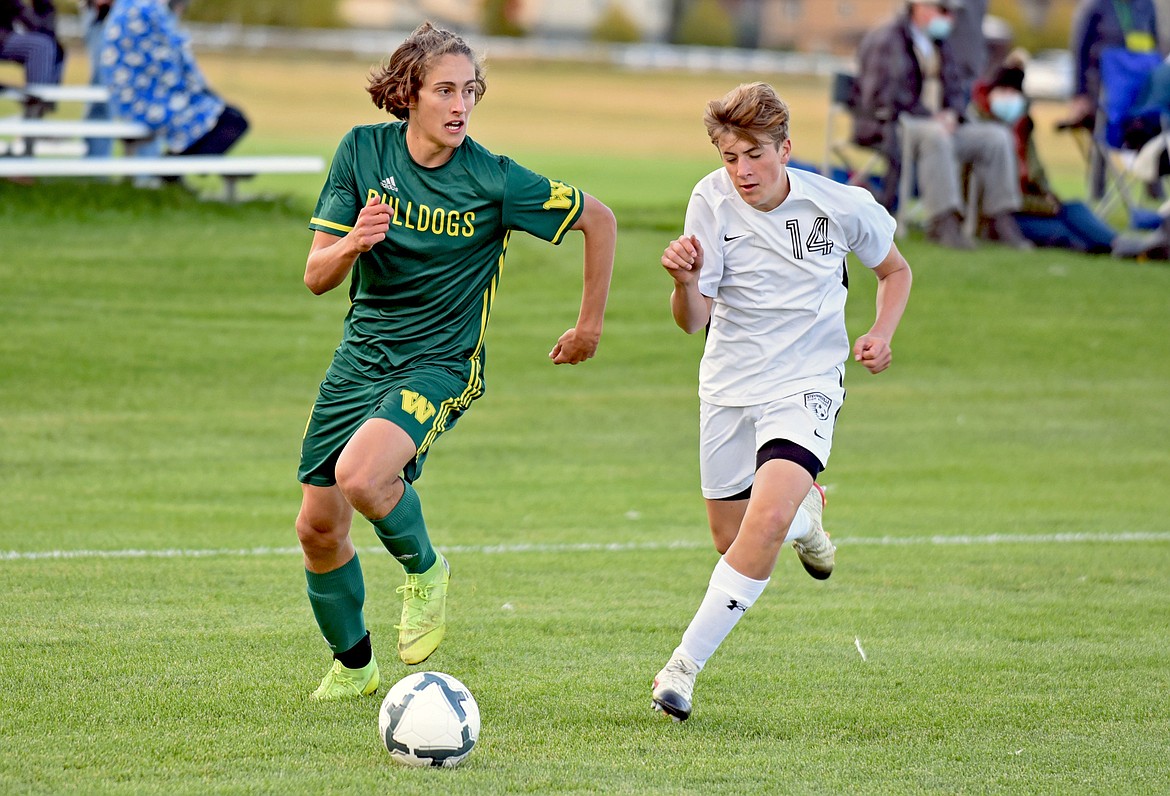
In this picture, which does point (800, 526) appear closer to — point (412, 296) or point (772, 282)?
point (772, 282)

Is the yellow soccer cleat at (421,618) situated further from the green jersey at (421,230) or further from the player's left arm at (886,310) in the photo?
the player's left arm at (886,310)

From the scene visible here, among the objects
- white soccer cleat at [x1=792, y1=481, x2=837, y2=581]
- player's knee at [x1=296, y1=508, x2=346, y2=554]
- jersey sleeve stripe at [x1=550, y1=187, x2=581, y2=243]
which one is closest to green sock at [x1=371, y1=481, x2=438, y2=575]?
player's knee at [x1=296, y1=508, x2=346, y2=554]

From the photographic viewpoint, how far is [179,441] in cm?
945

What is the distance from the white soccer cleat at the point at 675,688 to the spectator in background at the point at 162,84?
10534mm

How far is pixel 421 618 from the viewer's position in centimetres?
460

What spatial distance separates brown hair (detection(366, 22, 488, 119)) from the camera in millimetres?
4535

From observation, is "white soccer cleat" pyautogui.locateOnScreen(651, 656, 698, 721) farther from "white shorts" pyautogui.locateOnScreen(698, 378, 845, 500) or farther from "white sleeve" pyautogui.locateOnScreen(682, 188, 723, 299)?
"white sleeve" pyautogui.locateOnScreen(682, 188, 723, 299)

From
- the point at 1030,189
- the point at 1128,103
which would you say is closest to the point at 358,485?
the point at 1030,189

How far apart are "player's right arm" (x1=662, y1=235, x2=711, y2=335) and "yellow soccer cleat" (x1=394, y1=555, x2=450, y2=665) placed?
1.12 m

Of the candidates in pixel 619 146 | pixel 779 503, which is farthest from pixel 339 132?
pixel 779 503

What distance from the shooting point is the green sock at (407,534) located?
4445mm

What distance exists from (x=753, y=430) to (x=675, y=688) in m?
0.97

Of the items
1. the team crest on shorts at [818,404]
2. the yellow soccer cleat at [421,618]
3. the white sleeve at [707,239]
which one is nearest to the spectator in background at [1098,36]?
the white sleeve at [707,239]

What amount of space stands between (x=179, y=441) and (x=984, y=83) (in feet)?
29.8
